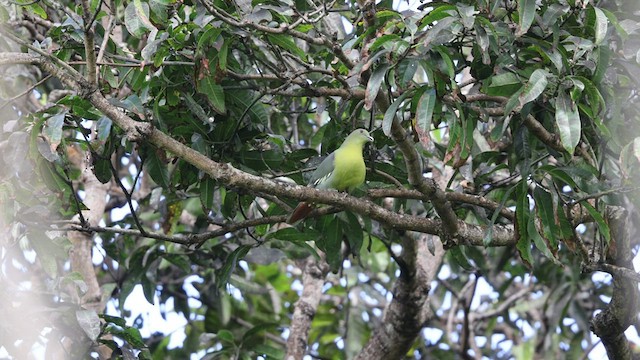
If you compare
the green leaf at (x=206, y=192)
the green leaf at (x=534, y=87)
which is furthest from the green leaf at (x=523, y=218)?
the green leaf at (x=206, y=192)

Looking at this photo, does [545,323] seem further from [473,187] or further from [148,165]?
[148,165]

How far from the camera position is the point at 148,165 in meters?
4.46

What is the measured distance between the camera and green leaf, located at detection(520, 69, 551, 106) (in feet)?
11.8

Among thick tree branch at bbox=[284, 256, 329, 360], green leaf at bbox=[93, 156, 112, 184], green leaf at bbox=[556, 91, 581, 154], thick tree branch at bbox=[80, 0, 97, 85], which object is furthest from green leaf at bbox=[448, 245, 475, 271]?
thick tree branch at bbox=[80, 0, 97, 85]

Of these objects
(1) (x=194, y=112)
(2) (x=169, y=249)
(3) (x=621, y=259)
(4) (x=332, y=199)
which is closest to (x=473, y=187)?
(3) (x=621, y=259)

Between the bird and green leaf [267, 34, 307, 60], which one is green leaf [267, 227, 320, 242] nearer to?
the bird

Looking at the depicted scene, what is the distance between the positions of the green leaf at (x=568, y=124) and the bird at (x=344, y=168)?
1.09m

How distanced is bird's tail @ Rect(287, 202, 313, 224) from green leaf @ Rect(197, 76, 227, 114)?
59 centimetres

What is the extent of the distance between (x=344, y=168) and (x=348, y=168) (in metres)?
0.02

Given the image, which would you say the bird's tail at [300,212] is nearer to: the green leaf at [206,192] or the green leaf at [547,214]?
the green leaf at [206,192]

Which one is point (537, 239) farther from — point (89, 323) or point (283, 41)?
point (89, 323)

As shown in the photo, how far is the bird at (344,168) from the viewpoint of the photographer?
14.6 feet

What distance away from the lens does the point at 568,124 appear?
3699 mm

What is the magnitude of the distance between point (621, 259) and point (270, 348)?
2357 mm
